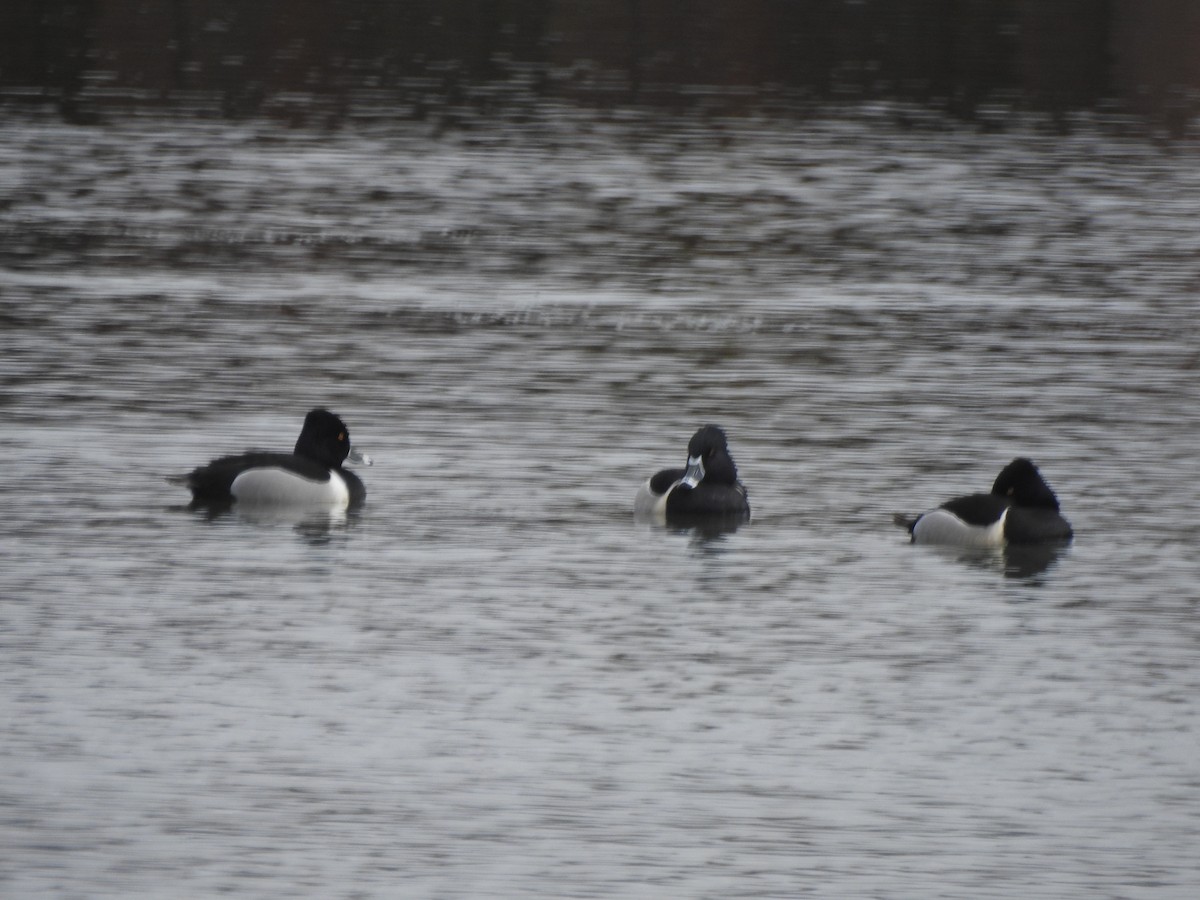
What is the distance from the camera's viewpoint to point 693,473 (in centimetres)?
1711

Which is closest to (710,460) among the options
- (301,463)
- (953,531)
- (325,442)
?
(953,531)

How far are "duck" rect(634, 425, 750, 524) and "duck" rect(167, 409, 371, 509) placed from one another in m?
2.03

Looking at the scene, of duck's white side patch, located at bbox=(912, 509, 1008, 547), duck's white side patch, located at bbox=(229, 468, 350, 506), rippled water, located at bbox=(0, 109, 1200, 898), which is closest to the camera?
rippled water, located at bbox=(0, 109, 1200, 898)

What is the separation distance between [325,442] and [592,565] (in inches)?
114

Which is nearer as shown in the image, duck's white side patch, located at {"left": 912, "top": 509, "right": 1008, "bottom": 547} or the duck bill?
duck's white side patch, located at {"left": 912, "top": 509, "right": 1008, "bottom": 547}

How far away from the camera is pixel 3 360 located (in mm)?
22031

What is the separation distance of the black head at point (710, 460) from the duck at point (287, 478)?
7.52 ft

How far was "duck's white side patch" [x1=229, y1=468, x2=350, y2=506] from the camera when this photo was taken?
1727cm

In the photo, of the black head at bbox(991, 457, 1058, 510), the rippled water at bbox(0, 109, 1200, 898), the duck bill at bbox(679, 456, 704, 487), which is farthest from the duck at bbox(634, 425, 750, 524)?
the black head at bbox(991, 457, 1058, 510)

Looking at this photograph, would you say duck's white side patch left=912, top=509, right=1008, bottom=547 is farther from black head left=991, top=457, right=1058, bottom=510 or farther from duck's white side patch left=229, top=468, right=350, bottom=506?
duck's white side patch left=229, top=468, right=350, bottom=506

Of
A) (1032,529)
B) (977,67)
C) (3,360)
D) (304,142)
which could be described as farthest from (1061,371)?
(977,67)

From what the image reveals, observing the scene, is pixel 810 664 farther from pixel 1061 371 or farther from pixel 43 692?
pixel 1061 371

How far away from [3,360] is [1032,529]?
9.88 m

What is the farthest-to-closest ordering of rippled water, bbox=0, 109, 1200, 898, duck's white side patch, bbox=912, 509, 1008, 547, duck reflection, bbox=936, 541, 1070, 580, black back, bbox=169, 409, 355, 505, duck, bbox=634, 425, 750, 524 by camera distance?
black back, bbox=169, 409, 355, 505 < duck, bbox=634, 425, 750, 524 < duck's white side patch, bbox=912, 509, 1008, 547 < duck reflection, bbox=936, 541, 1070, 580 < rippled water, bbox=0, 109, 1200, 898
